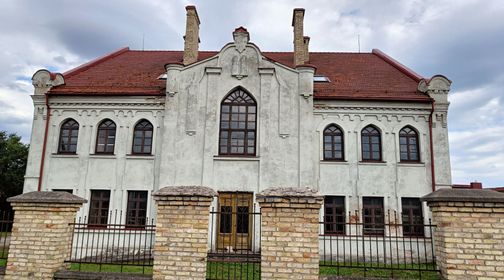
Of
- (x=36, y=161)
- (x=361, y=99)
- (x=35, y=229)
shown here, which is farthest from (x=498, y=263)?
(x=36, y=161)

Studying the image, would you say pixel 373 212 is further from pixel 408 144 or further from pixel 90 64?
pixel 90 64

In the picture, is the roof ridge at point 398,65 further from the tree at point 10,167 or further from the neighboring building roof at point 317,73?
the tree at point 10,167

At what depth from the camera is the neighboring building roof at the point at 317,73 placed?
14914mm

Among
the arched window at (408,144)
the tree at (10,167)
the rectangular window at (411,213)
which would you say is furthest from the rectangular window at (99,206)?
the tree at (10,167)

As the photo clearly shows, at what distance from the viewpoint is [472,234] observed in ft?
17.4

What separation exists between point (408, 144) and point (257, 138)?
20.2 feet

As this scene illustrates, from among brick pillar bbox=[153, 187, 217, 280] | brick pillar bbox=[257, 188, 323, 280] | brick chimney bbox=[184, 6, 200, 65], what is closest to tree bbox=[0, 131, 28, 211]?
brick chimney bbox=[184, 6, 200, 65]

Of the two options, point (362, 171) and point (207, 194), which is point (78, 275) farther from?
point (362, 171)

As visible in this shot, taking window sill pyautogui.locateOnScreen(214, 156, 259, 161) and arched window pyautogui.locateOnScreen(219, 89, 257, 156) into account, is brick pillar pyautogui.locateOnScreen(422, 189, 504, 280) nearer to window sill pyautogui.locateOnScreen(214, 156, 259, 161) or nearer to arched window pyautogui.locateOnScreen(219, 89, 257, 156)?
window sill pyautogui.locateOnScreen(214, 156, 259, 161)

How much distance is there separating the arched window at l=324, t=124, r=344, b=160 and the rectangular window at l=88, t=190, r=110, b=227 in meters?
9.02

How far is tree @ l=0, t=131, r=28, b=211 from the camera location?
2825 cm

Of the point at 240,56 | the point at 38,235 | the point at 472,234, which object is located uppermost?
the point at 240,56

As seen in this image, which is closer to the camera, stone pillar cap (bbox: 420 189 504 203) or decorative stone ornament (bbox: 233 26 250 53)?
stone pillar cap (bbox: 420 189 504 203)

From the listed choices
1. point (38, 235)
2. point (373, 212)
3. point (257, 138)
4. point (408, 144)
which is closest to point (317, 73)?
point (257, 138)
